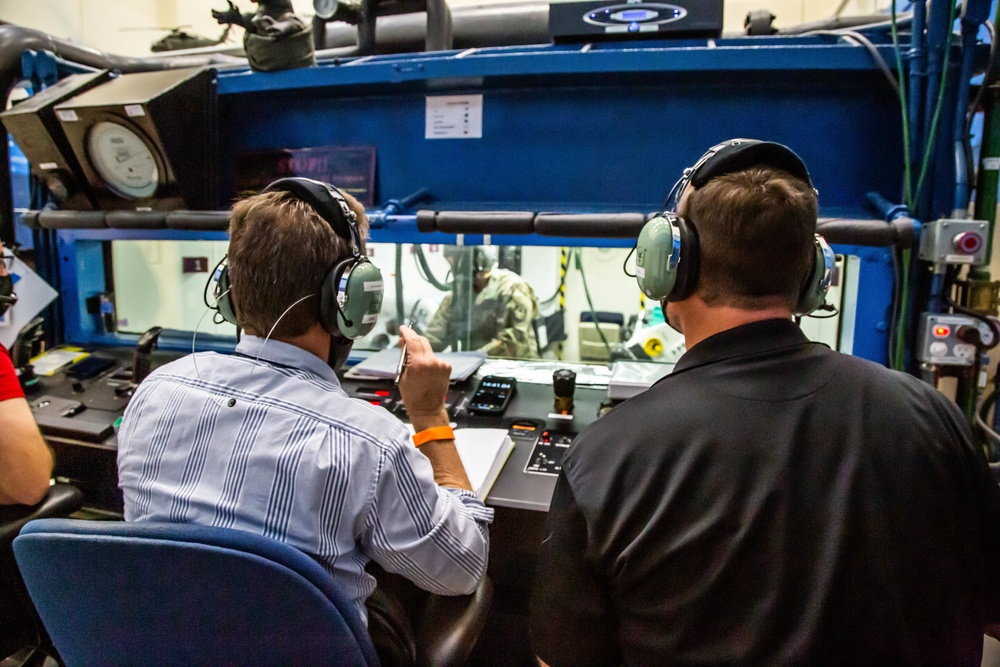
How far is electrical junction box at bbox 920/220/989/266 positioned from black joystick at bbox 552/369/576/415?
954 mm

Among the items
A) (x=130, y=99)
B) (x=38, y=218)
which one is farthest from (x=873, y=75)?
(x=38, y=218)

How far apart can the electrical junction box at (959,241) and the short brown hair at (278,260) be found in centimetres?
139

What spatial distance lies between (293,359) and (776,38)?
1.62 m

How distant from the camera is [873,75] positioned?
1667 millimetres

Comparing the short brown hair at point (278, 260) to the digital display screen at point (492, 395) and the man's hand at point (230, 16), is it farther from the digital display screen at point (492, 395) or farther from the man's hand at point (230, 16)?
the man's hand at point (230, 16)

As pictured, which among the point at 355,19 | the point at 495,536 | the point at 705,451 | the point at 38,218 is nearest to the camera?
the point at 705,451

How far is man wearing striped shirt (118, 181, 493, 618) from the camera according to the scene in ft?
2.85

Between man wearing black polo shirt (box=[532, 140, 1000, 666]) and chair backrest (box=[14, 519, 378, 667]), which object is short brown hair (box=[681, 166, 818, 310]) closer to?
man wearing black polo shirt (box=[532, 140, 1000, 666])

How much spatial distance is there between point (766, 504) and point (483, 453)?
82 cm

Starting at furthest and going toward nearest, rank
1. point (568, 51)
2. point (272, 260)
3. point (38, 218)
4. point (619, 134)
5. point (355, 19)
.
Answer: point (38, 218), point (355, 19), point (619, 134), point (568, 51), point (272, 260)

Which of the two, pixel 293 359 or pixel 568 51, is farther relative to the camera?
pixel 568 51

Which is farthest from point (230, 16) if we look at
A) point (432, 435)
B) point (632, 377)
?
point (632, 377)

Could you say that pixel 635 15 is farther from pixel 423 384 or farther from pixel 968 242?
pixel 423 384

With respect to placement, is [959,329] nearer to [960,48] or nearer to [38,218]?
[960,48]
